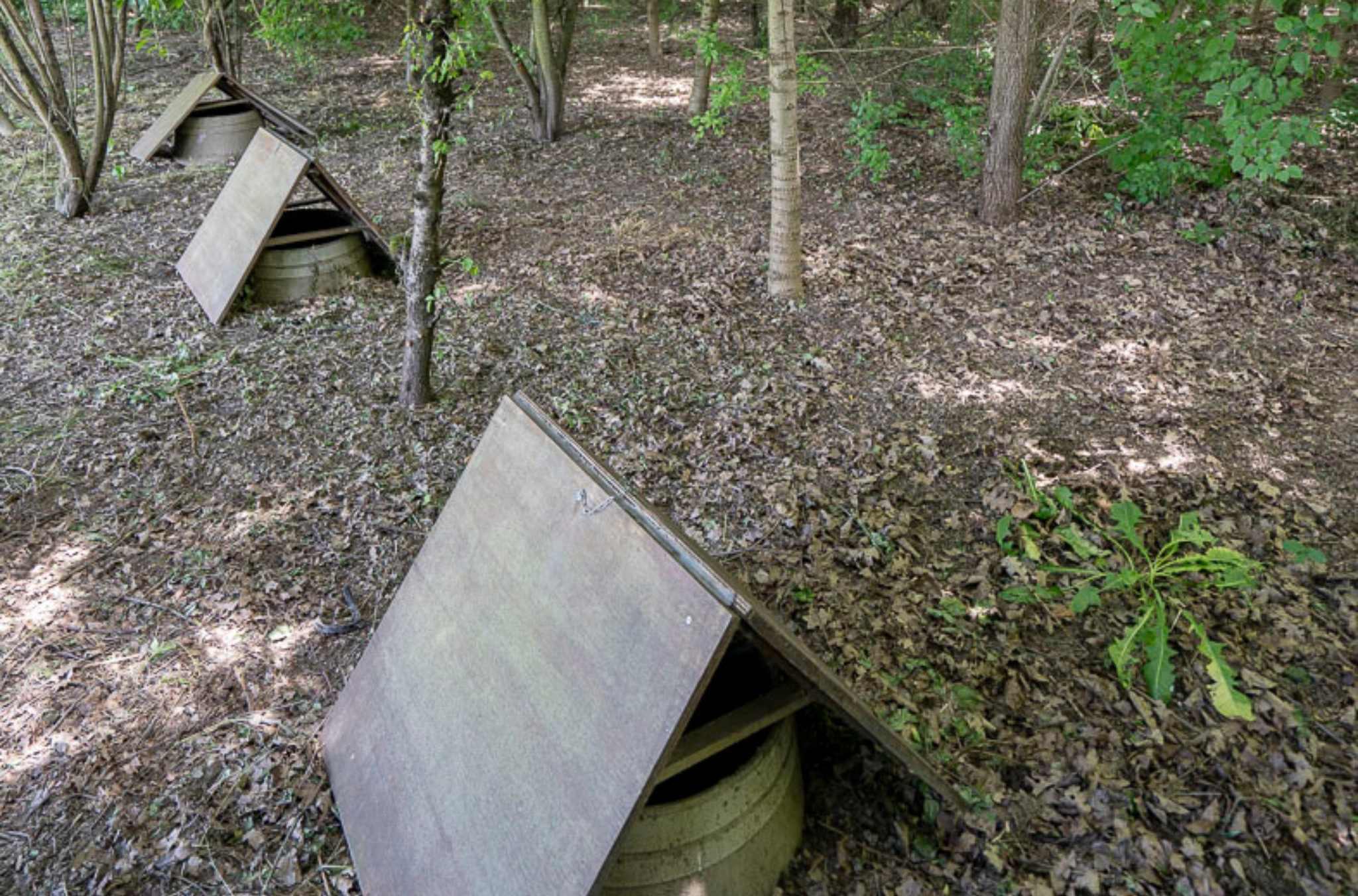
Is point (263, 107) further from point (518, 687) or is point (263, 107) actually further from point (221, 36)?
point (518, 687)

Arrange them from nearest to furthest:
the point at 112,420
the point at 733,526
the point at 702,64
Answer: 1. the point at 733,526
2. the point at 112,420
3. the point at 702,64

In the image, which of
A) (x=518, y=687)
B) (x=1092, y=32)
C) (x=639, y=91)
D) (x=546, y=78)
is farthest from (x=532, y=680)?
(x=639, y=91)

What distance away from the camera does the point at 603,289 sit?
628 centimetres

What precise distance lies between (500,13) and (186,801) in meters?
9.02

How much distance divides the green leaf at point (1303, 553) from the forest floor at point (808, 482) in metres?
0.11

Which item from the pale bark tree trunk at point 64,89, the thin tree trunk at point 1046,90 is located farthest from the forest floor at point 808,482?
the thin tree trunk at point 1046,90

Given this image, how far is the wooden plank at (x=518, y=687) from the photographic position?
1.92 m

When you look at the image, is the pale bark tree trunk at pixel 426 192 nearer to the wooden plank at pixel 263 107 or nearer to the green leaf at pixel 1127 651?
the green leaf at pixel 1127 651

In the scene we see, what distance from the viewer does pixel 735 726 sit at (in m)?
2.36

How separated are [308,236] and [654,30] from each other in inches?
347

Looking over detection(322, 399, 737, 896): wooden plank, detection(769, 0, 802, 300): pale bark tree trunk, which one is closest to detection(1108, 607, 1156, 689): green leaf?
detection(322, 399, 737, 896): wooden plank

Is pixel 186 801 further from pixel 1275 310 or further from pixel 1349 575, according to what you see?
pixel 1275 310

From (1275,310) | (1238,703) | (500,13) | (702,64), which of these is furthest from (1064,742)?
(500,13)

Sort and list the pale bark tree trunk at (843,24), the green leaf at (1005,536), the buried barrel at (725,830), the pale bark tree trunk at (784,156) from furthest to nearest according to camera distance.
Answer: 1. the pale bark tree trunk at (843,24)
2. the pale bark tree trunk at (784,156)
3. the green leaf at (1005,536)
4. the buried barrel at (725,830)
